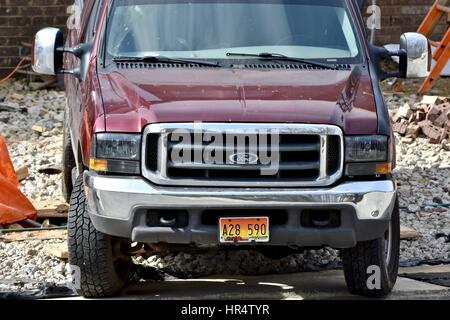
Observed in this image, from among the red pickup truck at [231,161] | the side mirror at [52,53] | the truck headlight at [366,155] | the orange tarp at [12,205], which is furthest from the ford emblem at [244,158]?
the orange tarp at [12,205]

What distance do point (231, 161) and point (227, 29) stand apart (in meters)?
1.49

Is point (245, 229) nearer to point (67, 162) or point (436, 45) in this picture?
point (67, 162)

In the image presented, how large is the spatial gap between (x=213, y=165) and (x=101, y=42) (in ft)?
5.10

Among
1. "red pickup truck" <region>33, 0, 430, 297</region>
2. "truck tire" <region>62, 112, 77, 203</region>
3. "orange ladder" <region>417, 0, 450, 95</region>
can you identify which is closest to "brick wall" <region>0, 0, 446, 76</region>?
"orange ladder" <region>417, 0, 450, 95</region>

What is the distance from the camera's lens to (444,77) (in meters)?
17.6

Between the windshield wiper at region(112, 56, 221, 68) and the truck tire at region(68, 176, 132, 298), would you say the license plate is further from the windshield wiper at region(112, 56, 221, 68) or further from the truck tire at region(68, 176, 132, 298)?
the windshield wiper at region(112, 56, 221, 68)

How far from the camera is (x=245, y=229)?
24.0 ft

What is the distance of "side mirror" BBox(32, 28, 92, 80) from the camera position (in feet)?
28.0

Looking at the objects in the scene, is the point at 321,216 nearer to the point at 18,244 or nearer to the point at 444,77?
the point at 18,244

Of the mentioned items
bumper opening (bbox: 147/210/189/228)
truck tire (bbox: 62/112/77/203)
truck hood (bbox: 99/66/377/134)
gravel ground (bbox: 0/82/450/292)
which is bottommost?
gravel ground (bbox: 0/82/450/292)

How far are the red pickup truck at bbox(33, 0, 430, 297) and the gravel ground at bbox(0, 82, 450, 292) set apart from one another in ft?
3.05

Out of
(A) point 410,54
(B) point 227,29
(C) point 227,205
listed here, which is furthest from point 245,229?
(A) point 410,54

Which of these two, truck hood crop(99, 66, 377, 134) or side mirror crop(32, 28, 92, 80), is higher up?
side mirror crop(32, 28, 92, 80)

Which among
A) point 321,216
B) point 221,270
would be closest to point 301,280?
point 221,270
